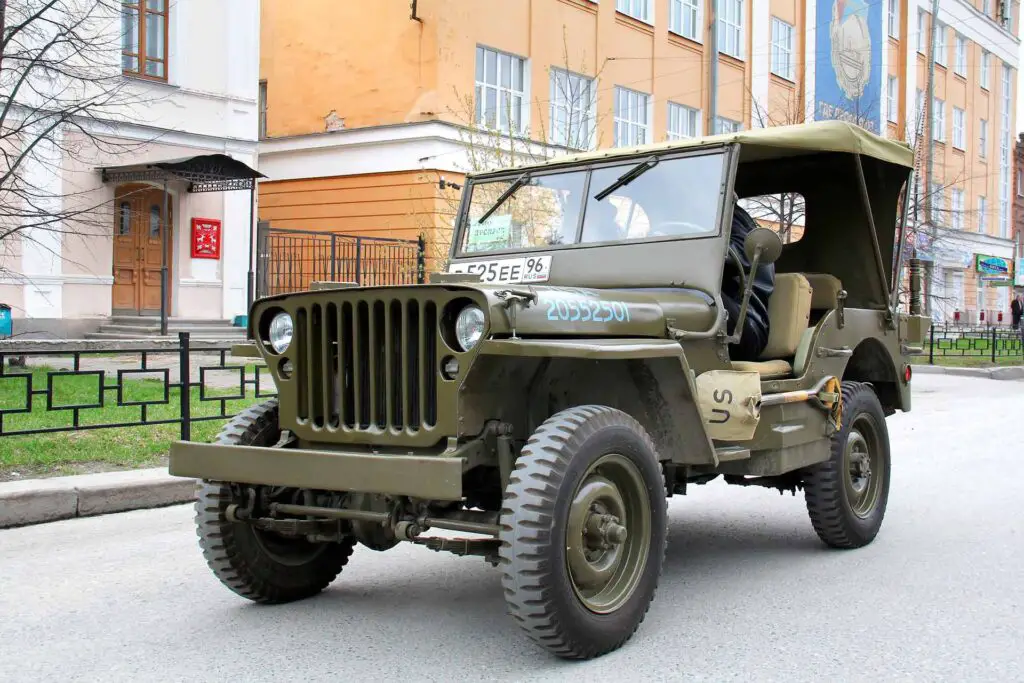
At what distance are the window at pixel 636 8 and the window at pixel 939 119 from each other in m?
20.1

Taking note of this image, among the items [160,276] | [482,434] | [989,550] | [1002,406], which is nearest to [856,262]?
[989,550]

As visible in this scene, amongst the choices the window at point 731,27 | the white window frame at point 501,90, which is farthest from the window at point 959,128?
the white window frame at point 501,90

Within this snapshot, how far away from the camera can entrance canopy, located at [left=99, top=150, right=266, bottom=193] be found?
17.4m

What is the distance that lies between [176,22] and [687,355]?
1645 centimetres

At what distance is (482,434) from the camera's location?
14.2 ft

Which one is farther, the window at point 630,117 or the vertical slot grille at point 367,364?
the window at point 630,117

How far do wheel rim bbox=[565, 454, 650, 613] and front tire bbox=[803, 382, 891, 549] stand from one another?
1.96 m

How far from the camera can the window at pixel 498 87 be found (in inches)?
882

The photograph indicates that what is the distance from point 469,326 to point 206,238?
54.0 ft

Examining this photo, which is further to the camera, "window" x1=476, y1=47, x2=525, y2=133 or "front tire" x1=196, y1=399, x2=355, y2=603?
"window" x1=476, y1=47, x2=525, y2=133

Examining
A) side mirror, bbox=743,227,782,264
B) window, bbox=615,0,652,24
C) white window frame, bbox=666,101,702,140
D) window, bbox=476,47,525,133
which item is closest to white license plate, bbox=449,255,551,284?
side mirror, bbox=743,227,782,264

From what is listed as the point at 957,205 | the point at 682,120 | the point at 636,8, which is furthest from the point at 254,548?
the point at 957,205

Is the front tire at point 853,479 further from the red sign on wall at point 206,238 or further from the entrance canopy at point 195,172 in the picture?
the red sign on wall at point 206,238

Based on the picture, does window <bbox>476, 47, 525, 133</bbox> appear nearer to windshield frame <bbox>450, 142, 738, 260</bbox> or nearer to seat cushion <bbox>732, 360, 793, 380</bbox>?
windshield frame <bbox>450, 142, 738, 260</bbox>
